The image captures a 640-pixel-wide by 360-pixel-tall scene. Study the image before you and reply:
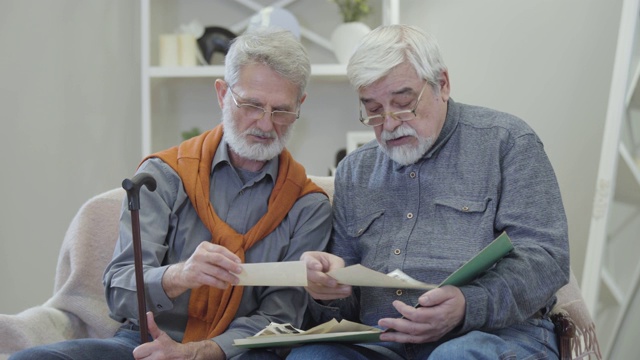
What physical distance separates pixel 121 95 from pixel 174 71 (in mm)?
411

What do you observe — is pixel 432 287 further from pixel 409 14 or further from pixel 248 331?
pixel 409 14

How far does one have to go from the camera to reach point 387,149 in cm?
213

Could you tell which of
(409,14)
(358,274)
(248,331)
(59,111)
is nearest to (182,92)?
(59,111)

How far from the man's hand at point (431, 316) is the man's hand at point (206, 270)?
1.11 ft

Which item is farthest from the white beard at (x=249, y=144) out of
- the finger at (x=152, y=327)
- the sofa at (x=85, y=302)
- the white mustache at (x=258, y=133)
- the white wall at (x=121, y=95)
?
the white wall at (x=121, y=95)

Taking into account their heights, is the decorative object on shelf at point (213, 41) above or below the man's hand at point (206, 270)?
above

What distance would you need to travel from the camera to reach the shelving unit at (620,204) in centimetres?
299

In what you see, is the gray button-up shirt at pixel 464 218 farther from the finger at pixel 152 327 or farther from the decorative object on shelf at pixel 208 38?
the decorative object on shelf at pixel 208 38

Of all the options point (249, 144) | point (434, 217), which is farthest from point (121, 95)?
point (434, 217)

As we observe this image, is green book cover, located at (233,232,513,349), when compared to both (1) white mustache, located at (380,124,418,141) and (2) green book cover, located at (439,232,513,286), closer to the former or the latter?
(2) green book cover, located at (439,232,513,286)

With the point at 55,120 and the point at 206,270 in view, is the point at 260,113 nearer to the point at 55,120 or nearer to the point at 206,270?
the point at 206,270

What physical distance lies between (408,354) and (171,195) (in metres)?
0.70

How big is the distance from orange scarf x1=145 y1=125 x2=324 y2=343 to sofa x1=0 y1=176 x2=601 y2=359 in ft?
0.87

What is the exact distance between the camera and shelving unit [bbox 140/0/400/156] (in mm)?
3359
